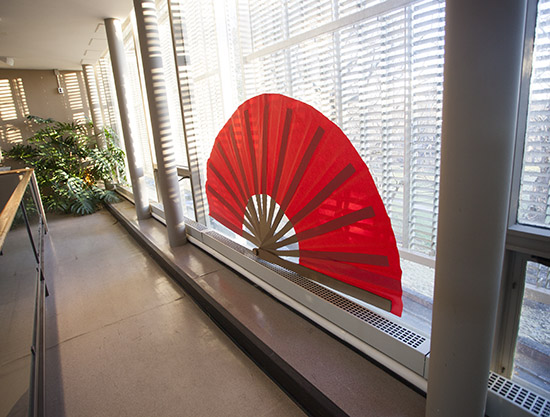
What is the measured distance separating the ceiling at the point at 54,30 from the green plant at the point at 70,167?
1.28 meters

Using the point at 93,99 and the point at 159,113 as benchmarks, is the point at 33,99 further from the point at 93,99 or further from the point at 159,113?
the point at 159,113

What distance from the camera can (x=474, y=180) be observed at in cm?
96

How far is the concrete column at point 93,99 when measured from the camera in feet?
23.8

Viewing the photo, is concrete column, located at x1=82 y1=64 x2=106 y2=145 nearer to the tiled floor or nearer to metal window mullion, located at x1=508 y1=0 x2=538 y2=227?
the tiled floor

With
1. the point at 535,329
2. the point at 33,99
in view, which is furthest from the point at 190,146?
the point at 33,99

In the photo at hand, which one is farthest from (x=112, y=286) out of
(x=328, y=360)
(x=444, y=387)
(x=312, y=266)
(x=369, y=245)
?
(x=444, y=387)

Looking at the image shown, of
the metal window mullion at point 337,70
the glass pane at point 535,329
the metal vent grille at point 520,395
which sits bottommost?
the metal vent grille at point 520,395

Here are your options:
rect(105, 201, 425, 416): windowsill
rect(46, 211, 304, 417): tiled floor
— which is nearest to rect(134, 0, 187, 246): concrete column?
rect(46, 211, 304, 417): tiled floor

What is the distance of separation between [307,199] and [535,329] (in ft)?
4.29

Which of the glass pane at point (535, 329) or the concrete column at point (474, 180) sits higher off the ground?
the concrete column at point (474, 180)

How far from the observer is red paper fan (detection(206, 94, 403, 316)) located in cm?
178

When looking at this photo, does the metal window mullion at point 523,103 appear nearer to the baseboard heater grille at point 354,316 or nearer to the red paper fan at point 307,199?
the red paper fan at point 307,199

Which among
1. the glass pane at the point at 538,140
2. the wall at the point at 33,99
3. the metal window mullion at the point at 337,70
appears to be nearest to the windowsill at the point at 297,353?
the glass pane at the point at 538,140

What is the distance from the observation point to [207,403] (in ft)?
5.84
